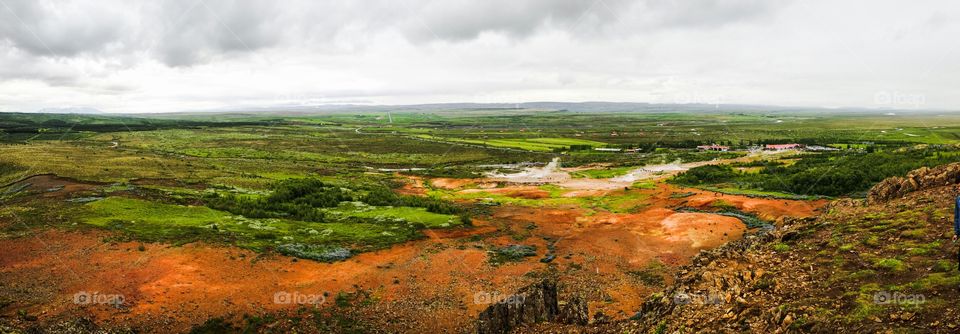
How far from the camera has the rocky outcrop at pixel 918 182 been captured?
21.6 m

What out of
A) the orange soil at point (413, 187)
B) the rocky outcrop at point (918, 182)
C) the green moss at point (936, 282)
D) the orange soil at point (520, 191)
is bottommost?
the orange soil at point (413, 187)

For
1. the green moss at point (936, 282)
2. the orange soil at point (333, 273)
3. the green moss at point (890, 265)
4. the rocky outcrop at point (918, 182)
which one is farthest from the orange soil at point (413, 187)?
the green moss at point (936, 282)

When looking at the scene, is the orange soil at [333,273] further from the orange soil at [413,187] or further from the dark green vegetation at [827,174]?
the orange soil at [413,187]

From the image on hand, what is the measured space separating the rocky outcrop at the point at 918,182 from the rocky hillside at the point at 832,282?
113 cm

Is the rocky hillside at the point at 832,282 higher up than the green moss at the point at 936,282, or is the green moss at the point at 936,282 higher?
the green moss at the point at 936,282

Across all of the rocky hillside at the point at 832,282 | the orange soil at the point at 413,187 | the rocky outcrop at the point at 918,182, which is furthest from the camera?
the orange soil at the point at 413,187

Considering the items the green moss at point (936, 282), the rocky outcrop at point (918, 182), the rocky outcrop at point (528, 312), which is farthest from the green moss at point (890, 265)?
the rocky outcrop at point (918, 182)

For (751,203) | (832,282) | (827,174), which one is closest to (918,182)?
(832,282)

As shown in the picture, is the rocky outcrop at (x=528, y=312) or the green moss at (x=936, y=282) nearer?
the green moss at (x=936, y=282)

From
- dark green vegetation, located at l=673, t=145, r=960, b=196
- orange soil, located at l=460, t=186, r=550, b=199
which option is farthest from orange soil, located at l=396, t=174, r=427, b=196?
dark green vegetation, located at l=673, t=145, r=960, b=196

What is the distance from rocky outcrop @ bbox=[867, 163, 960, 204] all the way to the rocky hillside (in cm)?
113

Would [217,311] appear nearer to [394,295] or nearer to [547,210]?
[394,295]

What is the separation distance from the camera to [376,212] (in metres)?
39.9

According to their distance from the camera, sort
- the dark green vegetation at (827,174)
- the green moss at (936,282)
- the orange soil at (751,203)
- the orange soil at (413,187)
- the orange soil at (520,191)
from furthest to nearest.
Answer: the orange soil at (413,187) → the orange soil at (520,191) → the dark green vegetation at (827,174) → the orange soil at (751,203) → the green moss at (936,282)
